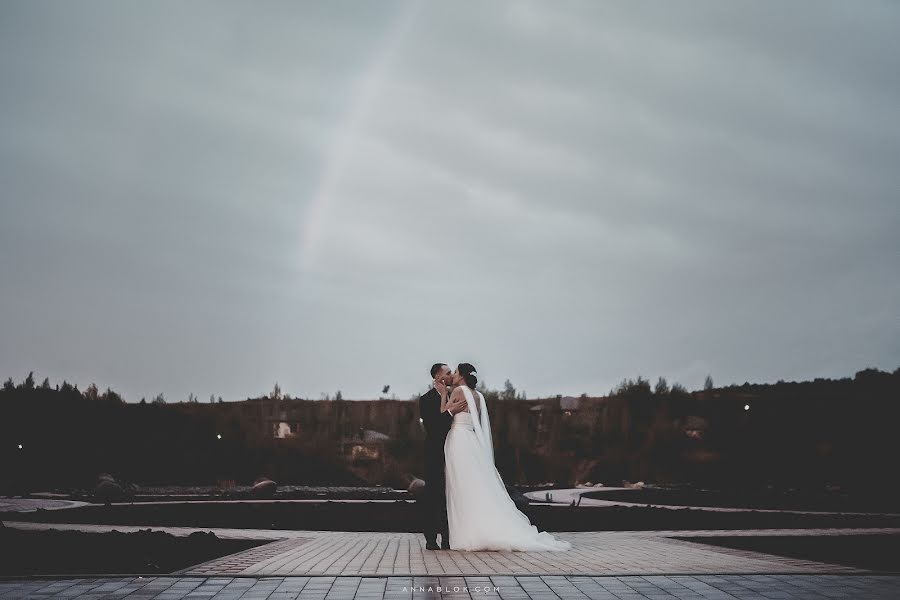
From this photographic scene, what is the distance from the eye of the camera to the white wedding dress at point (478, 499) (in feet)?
37.8

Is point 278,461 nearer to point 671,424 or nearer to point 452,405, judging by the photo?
point 671,424

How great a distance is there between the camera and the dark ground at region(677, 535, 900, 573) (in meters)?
9.92

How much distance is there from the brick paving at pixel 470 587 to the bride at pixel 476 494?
115 inches

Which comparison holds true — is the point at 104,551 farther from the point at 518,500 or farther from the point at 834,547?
the point at 834,547

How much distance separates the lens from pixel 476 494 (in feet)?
38.3

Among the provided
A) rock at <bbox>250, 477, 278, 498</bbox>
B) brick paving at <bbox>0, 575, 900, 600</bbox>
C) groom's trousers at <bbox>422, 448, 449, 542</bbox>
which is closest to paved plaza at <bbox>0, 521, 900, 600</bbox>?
brick paving at <bbox>0, 575, 900, 600</bbox>

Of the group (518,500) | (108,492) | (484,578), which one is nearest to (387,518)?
(518,500)

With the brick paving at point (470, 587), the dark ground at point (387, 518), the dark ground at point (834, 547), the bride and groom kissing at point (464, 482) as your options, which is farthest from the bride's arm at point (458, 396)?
the dark ground at point (834, 547)

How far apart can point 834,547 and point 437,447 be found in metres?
4.99

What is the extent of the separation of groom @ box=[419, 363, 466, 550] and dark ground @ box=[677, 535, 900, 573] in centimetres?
358

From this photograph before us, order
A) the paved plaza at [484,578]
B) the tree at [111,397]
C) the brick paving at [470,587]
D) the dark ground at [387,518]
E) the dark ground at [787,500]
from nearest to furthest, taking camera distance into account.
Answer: the brick paving at [470,587]
the paved plaza at [484,578]
the dark ground at [387,518]
the dark ground at [787,500]
the tree at [111,397]

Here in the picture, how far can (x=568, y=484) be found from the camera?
40.8 metres

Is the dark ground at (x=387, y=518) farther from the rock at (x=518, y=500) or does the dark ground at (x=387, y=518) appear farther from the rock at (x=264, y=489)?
the rock at (x=264, y=489)

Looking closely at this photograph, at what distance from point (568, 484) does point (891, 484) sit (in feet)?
46.6
